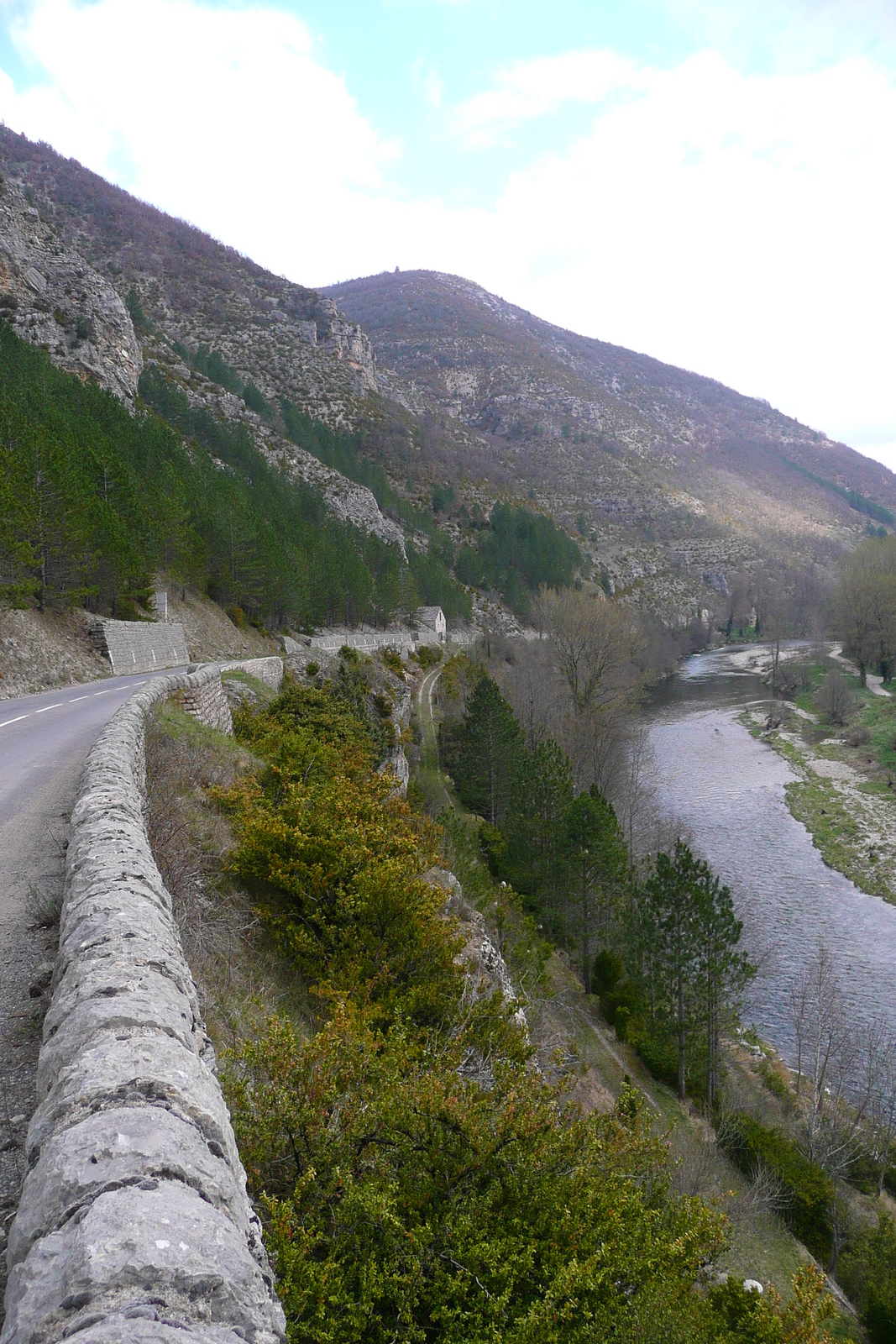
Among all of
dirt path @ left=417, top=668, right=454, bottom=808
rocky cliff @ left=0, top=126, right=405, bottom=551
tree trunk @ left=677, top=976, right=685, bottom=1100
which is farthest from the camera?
rocky cliff @ left=0, top=126, right=405, bottom=551

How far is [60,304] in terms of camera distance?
2411 inches

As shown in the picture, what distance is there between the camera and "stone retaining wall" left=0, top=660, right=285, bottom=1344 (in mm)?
1766

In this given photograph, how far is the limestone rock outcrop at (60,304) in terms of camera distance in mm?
57562

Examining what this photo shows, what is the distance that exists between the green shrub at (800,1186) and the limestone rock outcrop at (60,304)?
221 feet

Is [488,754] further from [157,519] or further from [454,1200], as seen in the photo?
[454,1200]

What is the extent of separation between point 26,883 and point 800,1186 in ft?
67.7

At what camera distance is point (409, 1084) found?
5086mm

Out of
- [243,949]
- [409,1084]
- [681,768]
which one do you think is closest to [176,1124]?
[409,1084]

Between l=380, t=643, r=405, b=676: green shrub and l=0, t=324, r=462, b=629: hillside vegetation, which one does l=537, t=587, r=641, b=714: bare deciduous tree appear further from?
l=0, t=324, r=462, b=629: hillside vegetation

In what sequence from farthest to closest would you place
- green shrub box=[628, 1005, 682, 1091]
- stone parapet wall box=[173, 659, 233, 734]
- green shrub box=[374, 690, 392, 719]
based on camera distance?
1. green shrub box=[374, 690, 392, 719]
2. green shrub box=[628, 1005, 682, 1091]
3. stone parapet wall box=[173, 659, 233, 734]

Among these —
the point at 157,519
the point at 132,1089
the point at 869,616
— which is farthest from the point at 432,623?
the point at 132,1089

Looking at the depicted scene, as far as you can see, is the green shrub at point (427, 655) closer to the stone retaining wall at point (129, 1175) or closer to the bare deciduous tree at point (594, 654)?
the bare deciduous tree at point (594, 654)

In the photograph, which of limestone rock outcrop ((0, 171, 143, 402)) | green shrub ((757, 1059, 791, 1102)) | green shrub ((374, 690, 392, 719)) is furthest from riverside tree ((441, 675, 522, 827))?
limestone rock outcrop ((0, 171, 143, 402))

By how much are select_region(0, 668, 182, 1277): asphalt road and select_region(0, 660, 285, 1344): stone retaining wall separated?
584mm
